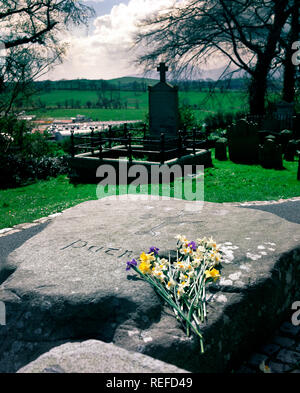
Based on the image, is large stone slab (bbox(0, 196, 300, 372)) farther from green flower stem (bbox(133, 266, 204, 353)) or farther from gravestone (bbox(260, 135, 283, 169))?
gravestone (bbox(260, 135, 283, 169))

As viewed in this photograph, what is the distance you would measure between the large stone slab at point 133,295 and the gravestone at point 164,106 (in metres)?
11.7

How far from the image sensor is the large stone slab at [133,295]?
313cm

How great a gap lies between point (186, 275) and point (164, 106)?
42.9 feet

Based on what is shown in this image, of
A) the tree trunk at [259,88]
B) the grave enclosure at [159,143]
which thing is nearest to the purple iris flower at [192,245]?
the grave enclosure at [159,143]

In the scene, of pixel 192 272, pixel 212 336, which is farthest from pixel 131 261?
pixel 212 336

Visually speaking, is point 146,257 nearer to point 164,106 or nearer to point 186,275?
point 186,275

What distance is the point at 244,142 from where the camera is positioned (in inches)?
595

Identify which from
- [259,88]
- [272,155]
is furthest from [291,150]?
[259,88]

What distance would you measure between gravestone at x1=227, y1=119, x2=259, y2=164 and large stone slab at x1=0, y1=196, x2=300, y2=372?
10771 mm

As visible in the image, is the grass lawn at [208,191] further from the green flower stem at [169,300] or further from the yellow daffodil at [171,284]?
the yellow daffodil at [171,284]

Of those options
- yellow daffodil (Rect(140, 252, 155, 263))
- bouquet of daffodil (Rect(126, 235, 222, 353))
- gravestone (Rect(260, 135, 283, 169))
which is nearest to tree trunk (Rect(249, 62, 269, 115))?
gravestone (Rect(260, 135, 283, 169))

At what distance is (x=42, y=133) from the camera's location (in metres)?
19.6

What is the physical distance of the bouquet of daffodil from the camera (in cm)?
321

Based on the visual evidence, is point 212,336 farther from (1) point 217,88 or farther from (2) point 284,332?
(1) point 217,88
